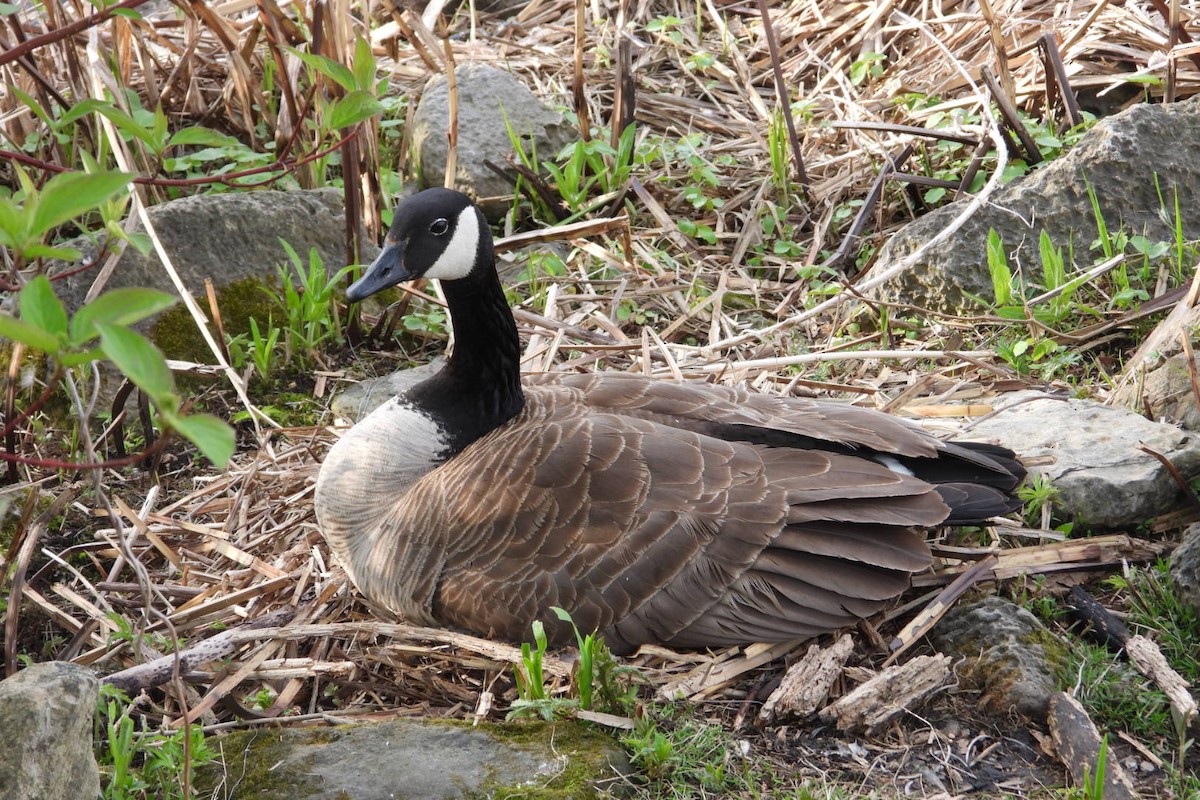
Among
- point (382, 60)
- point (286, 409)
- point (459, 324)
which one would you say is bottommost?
point (286, 409)

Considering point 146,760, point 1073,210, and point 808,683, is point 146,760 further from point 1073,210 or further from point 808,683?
point 1073,210

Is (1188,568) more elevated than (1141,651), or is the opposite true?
(1188,568)

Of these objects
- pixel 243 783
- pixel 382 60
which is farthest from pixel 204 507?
pixel 382 60

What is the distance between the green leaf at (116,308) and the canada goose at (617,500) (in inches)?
80.2

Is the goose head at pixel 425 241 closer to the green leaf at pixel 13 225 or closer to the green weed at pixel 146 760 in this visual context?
the green weed at pixel 146 760

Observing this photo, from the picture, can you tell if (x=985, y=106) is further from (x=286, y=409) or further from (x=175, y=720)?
(x=175, y=720)

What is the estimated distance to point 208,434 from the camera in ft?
5.29

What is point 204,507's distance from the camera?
4574 mm

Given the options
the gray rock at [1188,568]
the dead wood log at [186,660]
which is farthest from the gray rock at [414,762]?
the gray rock at [1188,568]

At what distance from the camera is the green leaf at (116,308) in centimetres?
163

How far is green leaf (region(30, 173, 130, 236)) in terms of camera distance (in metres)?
1.75

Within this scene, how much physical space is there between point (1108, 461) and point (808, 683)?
1.48 m

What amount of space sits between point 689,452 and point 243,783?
64.2 inches

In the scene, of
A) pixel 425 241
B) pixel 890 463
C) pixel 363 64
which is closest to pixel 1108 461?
pixel 890 463
